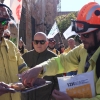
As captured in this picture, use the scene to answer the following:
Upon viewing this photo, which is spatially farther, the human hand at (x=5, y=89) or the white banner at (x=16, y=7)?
the white banner at (x=16, y=7)

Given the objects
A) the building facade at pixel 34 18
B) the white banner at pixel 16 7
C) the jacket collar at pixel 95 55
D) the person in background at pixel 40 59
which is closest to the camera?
the jacket collar at pixel 95 55

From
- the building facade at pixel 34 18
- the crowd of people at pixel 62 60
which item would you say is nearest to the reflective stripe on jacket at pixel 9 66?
the crowd of people at pixel 62 60

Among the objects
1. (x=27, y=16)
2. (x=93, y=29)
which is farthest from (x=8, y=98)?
(x=27, y=16)

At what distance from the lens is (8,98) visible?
11.0 feet

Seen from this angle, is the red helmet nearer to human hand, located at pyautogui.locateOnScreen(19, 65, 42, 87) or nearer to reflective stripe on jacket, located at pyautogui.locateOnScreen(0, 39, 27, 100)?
human hand, located at pyautogui.locateOnScreen(19, 65, 42, 87)

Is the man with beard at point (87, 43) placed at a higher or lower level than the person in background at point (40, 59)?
higher

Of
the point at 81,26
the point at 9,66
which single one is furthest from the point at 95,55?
the point at 9,66

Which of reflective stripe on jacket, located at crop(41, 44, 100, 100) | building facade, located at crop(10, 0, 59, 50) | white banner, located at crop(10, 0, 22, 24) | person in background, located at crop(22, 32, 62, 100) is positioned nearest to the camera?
reflective stripe on jacket, located at crop(41, 44, 100, 100)

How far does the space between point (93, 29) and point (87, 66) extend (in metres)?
0.40

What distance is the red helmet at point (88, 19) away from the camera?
295 centimetres

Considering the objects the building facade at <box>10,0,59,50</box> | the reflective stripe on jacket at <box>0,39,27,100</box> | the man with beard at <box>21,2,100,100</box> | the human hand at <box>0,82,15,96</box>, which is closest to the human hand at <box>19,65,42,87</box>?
the man with beard at <box>21,2,100,100</box>

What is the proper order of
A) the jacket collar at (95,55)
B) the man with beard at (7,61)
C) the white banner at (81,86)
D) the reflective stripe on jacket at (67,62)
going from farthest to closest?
the man with beard at (7,61)
the reflective stripe on jacket at (67,62)
the jacket collar at (95,55)
the white banner at (81,86)

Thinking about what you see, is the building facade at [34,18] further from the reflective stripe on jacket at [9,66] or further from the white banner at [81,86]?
the white banner at [81,86]

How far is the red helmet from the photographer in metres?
2.95
